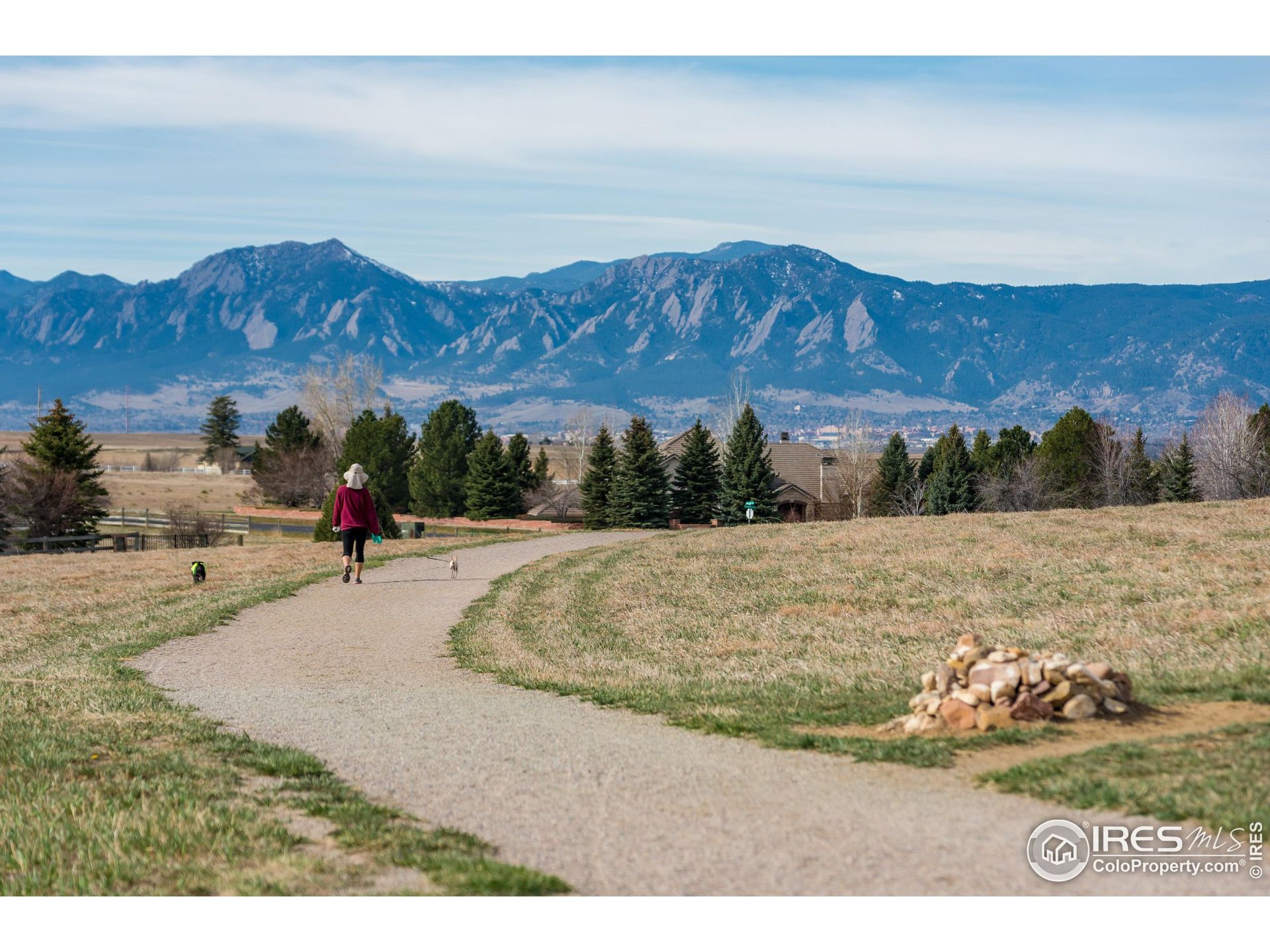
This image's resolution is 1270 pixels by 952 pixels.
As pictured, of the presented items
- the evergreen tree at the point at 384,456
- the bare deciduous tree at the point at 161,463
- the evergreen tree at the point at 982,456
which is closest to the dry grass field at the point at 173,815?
the evergreen tree at the point at 384,456

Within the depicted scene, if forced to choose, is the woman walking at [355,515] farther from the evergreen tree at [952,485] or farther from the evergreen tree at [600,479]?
the evergreen tree at [952,485]

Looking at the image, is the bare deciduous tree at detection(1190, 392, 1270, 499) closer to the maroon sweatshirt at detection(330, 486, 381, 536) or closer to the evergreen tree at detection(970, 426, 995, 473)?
the evergreen tree at detection(970, 426, 995, 473)

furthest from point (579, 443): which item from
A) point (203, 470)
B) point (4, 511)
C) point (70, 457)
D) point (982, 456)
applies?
point (4, 511)

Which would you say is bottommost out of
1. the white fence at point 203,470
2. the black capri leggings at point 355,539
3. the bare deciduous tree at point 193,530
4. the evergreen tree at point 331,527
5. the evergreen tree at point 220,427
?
the bare deciduous tree at point 193,530

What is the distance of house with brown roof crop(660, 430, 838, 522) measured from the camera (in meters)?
84.7

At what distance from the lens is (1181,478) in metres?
68.9

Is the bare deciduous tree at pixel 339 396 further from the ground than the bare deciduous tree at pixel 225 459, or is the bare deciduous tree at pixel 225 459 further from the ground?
the bare deciduous tree at pixel 339 396

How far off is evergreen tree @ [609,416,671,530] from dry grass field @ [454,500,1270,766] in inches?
1167

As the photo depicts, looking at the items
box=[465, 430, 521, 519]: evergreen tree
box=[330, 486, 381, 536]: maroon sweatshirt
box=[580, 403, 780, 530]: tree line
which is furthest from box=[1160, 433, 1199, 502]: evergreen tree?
box=[330, 486, 381, 536]: maroon sweatshirt

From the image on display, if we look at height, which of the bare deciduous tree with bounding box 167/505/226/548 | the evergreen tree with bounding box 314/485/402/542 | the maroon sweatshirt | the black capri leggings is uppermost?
the maroon sweatshirt

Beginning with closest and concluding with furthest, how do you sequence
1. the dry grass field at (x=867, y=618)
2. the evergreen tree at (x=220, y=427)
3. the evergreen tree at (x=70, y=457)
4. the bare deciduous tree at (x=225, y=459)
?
the dry grass field at (x=867, y=618) → the evergreen tree at (x=70, y=457) → the evergreen tree at (x=220, y=427) → the bare deciduous tree at (x=225, y=459)

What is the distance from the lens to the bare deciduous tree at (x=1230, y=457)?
216 ft

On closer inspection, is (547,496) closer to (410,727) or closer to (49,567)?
(49,567)

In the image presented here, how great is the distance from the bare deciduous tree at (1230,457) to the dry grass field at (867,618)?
39621mm
